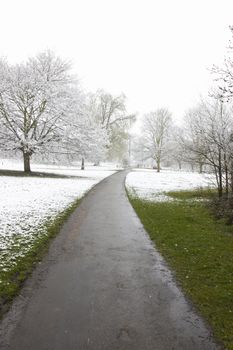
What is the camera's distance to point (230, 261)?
7.46 meters

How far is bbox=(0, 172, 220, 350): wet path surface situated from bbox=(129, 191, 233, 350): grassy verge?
0.32 metres

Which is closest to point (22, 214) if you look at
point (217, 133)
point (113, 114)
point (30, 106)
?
point (217, 133)

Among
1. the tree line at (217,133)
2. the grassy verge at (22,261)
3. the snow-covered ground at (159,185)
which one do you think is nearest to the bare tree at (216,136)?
the tree line at (217,133)

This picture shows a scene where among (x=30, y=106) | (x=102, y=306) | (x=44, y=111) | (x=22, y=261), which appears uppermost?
(x=30, y=106)

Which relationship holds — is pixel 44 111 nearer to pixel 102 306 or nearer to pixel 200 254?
pixel 200 254

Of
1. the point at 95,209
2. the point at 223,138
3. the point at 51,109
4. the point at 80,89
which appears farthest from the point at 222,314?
the point at 80,89

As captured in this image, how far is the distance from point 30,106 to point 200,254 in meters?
27.2

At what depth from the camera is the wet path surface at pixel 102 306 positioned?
13.8ft

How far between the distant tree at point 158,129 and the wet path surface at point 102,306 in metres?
53.0

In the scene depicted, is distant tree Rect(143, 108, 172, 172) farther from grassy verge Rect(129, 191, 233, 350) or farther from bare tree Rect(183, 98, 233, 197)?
grassy verge Rect(129, 191, 233, 350)

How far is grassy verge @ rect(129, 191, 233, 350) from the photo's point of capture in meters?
5.11

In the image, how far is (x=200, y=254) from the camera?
7.93 m

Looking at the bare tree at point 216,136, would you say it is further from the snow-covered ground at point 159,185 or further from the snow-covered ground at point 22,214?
the snow-covered ground at point 22,214

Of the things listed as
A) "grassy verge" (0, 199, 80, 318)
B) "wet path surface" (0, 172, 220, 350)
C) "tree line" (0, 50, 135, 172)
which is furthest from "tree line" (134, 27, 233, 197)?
"tree line" (0, 50, 135, 172)
